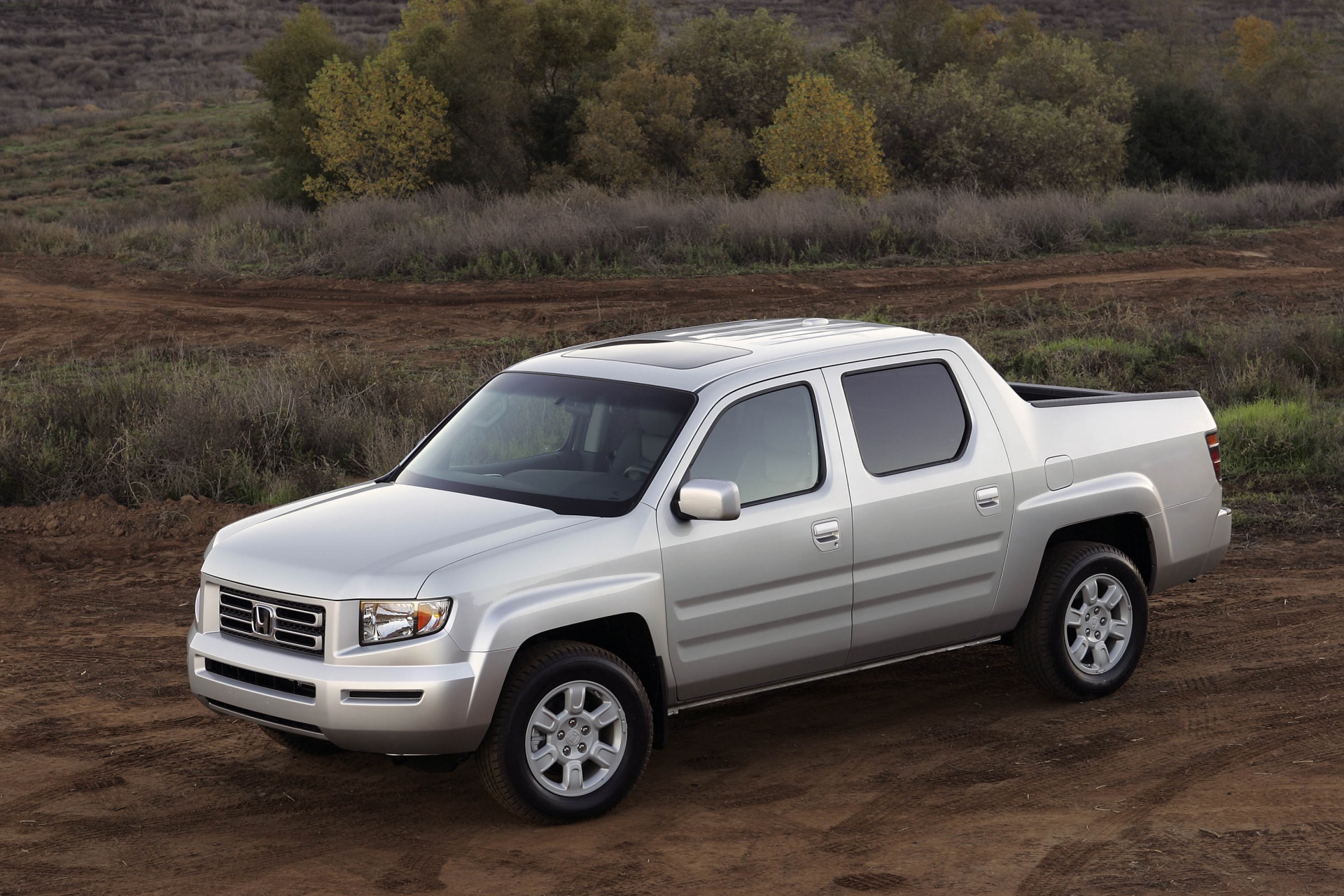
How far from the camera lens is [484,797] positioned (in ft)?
19.1

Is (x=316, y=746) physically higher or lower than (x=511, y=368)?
lower

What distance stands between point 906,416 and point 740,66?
94.9 ft

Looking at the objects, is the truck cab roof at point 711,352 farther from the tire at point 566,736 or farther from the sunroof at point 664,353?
the tire at point 566,736

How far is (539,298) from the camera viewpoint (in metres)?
22.3

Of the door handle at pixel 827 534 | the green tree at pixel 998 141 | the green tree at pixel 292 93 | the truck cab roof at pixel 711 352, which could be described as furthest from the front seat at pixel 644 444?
the green tree at pixel 292 93

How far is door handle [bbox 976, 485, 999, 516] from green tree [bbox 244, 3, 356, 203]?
1128 inches

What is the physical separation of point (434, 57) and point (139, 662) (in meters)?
27.1

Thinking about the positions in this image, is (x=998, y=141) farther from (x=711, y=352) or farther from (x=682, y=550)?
(x=682, y=550)

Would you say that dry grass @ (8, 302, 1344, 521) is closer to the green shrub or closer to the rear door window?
the green shrub

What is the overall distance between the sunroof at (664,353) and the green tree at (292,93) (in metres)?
27.7

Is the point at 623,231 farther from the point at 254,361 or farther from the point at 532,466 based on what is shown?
the point at 532,466

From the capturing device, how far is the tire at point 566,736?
Result: 5215 mm

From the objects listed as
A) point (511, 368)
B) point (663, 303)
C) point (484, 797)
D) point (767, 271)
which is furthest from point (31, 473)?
point (767, 271)

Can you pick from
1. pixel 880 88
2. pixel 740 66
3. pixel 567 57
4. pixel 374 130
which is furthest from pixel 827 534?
pixel 567 57
